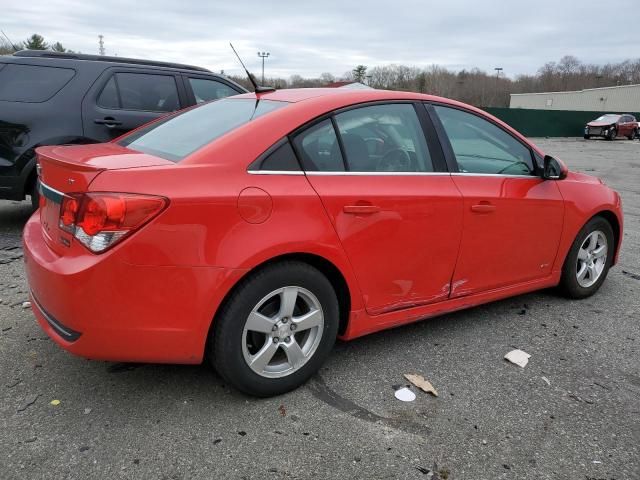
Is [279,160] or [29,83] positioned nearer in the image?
[279,160]

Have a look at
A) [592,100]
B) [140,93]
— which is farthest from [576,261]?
[592,100]

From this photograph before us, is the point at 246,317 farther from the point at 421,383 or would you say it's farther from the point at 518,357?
the point at 518,357

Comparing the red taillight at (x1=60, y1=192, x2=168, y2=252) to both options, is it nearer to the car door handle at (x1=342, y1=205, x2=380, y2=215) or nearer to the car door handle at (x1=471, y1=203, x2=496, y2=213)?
the car door handle at (x1=342, y1=205, x2=380, y2=215)

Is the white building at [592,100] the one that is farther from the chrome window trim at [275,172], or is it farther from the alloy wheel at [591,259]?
the chrome window trim at [275,172]

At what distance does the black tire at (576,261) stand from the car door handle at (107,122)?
15.3 feet

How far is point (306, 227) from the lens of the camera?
2.68 metres

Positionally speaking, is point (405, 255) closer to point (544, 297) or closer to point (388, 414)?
point (388, 414)

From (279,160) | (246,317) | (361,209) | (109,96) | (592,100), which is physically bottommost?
(246,317)

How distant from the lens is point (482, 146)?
12.2 ft

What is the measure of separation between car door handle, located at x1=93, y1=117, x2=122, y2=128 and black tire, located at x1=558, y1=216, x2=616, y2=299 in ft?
15.3

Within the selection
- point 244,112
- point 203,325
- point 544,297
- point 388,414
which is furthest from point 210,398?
point 544,297

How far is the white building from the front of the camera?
2301 inches

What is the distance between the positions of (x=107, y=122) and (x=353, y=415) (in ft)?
14.8

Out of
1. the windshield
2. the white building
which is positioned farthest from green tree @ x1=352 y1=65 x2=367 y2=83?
the windshield
